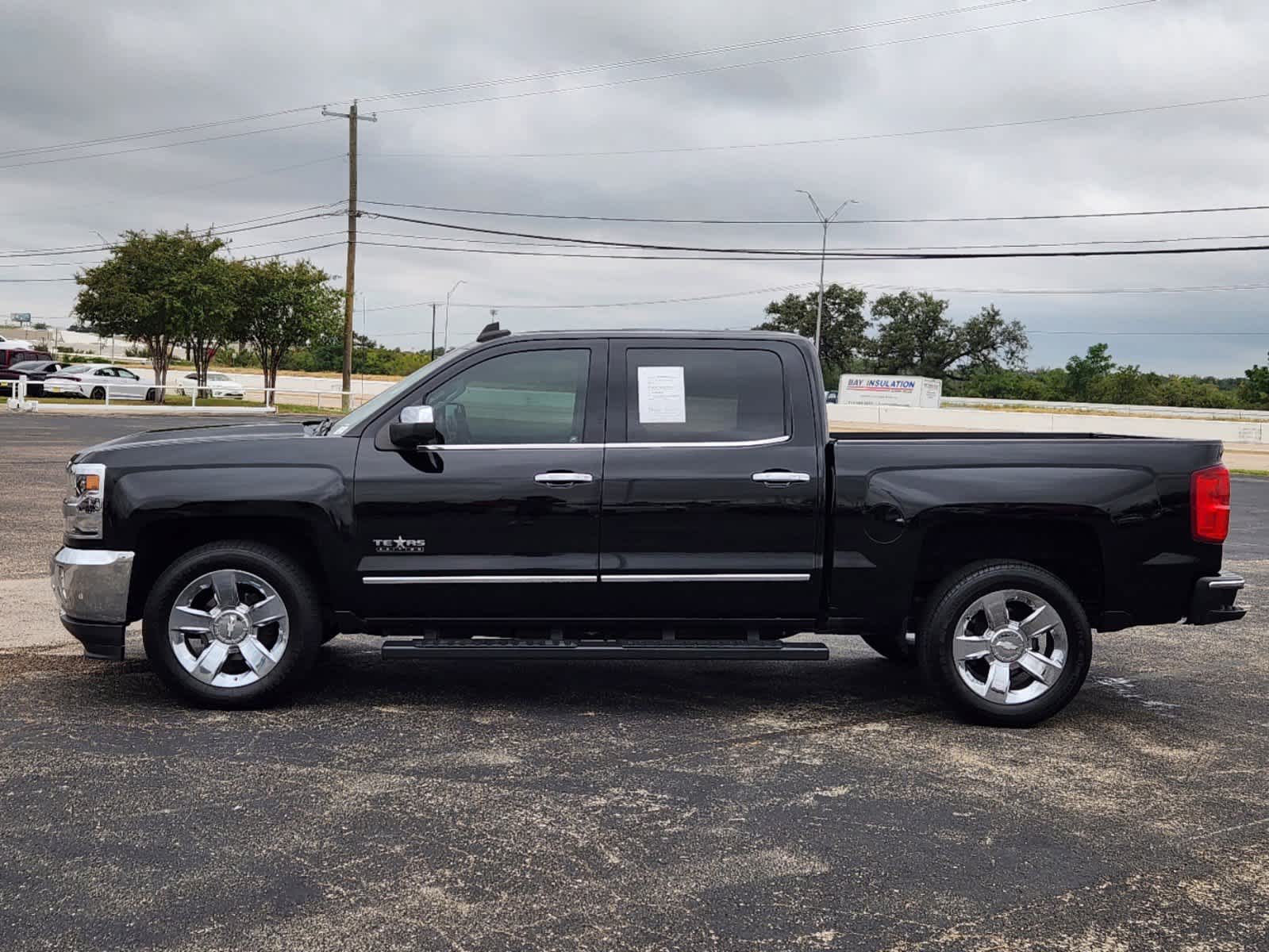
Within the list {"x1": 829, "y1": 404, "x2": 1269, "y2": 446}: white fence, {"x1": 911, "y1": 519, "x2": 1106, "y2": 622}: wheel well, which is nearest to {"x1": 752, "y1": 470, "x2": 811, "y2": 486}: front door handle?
{"x1": 911, "y1": 519, "x2": 1106, "y2": 622}: wheel well

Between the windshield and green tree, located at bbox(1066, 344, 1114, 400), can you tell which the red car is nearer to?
the windshield

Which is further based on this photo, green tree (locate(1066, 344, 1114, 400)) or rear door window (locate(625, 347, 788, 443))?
green tree (locate(1066, 344, 1114, 400))

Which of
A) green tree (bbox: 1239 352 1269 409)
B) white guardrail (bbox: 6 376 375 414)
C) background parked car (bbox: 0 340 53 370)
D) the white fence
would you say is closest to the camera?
white guardrail (bbox: 6 376 375 414)

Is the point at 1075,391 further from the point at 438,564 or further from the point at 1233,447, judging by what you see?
the point at 438,564

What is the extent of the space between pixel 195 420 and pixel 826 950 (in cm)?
3339

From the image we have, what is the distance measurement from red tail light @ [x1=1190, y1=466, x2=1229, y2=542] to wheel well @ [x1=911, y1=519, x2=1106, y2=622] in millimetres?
483

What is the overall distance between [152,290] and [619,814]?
47712 millimetres

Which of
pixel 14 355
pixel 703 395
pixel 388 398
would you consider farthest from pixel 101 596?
pixel 14 355

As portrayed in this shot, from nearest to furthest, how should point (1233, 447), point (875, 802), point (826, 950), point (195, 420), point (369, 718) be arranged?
point (826, 950) < point (875, 802) < point (369, 718) < point (195, 420) < point (1233, 447)

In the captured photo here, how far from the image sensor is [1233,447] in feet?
151

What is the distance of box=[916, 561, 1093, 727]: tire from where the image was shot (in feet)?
19.3

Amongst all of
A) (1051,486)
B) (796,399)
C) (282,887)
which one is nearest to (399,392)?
(796,399)

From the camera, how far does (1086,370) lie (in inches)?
4850

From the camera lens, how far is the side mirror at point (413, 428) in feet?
18.7
